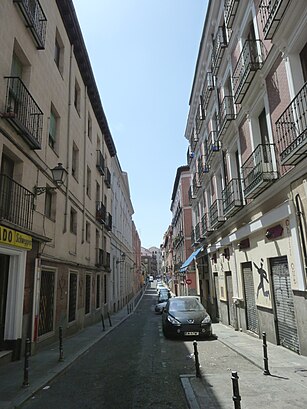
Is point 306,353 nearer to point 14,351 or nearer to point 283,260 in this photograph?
point 283,260

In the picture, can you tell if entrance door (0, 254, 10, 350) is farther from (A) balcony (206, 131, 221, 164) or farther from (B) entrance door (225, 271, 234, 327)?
(A) balcony (206, 131, 221, 164)

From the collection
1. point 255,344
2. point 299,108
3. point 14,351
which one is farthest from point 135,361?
point 299,108

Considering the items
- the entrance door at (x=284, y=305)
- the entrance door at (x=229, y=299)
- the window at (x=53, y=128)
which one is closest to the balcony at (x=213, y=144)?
the entrance door at (x=229, y=299)

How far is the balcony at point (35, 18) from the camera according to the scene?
30.1 ft

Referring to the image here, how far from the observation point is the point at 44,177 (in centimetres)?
1119

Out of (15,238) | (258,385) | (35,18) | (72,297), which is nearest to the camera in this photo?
(258,385)

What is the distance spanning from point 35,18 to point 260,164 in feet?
Result: 27.8

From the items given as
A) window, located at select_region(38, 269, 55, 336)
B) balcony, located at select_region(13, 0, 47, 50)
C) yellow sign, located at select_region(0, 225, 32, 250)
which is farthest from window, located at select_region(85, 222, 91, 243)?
balcony, located at select_region(13, 0, 47, 50)

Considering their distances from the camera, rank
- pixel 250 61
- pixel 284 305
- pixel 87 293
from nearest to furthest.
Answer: pixel 284 305, pixel 250 61, pixel 87 293

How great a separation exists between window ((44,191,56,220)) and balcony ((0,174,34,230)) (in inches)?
78.4

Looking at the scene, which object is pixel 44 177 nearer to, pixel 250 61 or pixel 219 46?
pixel 250 61

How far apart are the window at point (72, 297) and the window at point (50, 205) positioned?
3.55 m

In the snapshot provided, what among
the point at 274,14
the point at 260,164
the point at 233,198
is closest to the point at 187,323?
the point at 233,198

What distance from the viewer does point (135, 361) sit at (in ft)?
28.2
